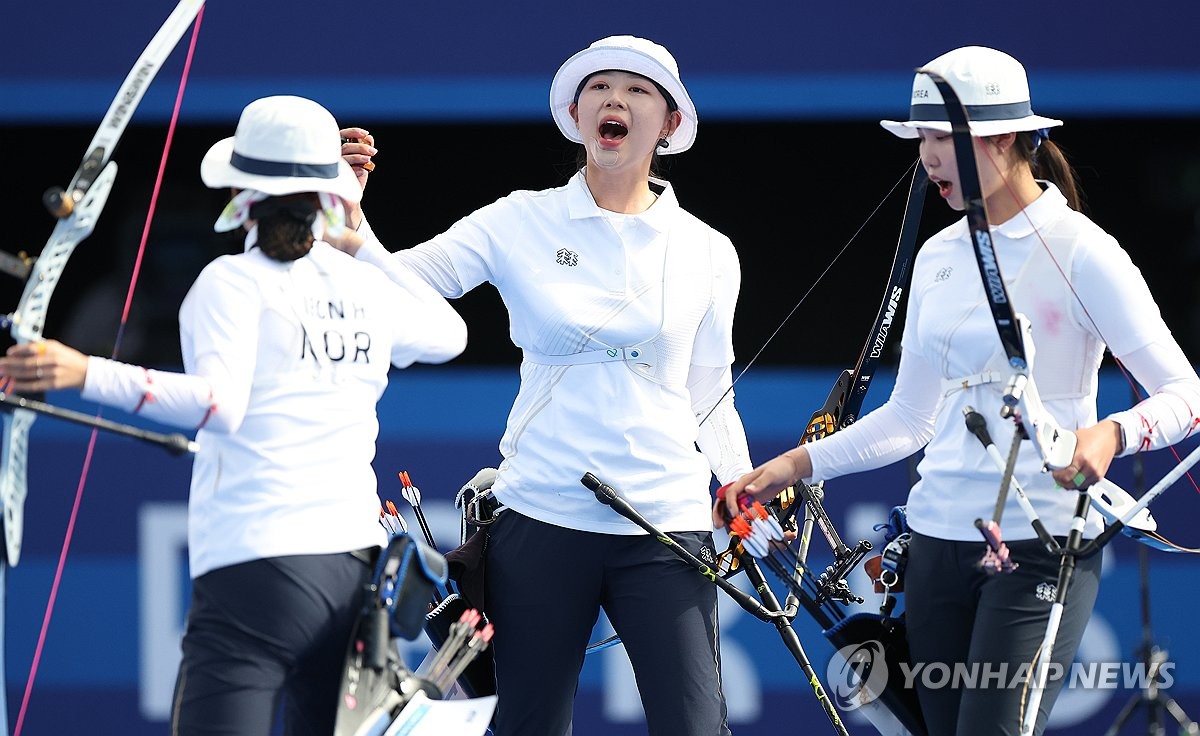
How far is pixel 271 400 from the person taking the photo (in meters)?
2.36

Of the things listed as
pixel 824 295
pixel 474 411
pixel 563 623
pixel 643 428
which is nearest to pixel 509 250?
pixel 643 428

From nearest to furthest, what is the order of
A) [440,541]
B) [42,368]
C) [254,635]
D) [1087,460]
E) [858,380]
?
[42,368] → [254,635] → [1087,460] → [858,380] → [440,541]

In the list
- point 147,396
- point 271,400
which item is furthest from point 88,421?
point 271,400

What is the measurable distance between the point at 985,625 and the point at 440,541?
2.24 meters

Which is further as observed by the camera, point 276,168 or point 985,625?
point 985,625

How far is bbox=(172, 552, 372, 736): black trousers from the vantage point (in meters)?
2.30

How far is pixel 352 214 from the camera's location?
290 centimetres

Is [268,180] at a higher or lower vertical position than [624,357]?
higher

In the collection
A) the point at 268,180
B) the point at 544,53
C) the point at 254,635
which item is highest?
the point at 544,53

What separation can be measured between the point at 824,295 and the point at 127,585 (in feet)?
6.97

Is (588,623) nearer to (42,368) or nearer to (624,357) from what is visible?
(624,357)

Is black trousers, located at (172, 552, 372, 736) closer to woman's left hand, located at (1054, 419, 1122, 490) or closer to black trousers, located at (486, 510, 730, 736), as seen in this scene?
black trousers, located at (486, 510, 730, 736)

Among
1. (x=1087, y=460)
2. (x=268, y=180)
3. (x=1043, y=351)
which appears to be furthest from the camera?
(x=1043, y=351)

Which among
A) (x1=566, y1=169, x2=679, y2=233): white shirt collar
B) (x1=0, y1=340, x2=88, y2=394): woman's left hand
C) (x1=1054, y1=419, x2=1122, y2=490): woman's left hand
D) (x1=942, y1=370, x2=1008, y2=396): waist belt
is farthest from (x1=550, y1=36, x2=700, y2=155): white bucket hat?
(x1=0, y1=340, x2=88, y2=394): woman's left hand
